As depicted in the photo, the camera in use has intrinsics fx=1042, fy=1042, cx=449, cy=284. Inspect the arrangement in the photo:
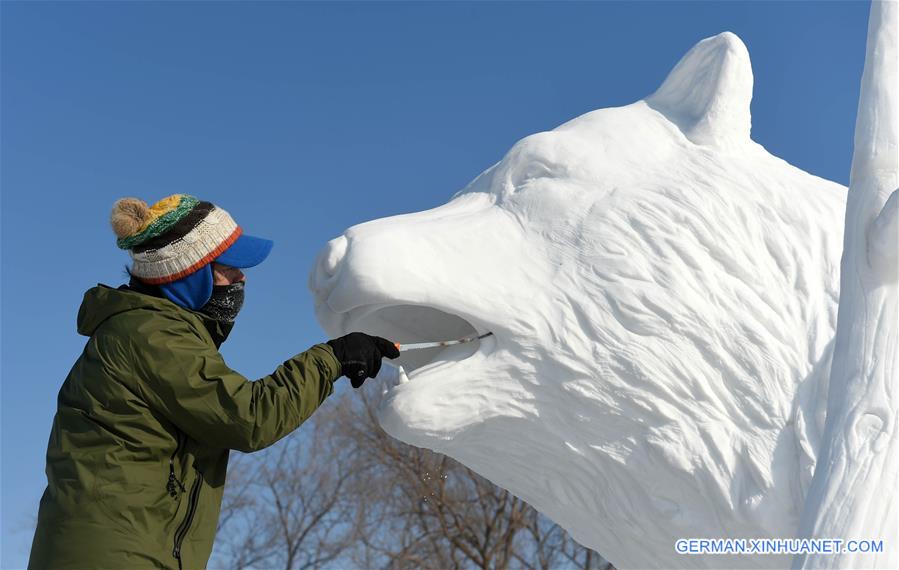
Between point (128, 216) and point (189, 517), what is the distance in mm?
756

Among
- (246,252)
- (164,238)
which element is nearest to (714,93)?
(246,252)

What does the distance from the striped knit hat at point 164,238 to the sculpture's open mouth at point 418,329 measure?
501 millimetres

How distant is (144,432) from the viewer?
2.43 meters

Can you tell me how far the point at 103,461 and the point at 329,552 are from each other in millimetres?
14109

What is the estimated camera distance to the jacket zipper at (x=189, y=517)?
2.45 metres

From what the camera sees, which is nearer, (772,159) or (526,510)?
(772,159)

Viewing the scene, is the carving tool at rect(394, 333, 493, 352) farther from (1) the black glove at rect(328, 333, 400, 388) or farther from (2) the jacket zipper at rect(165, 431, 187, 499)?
(2) the jacket zipper at rect(165, 431, 187, 499)

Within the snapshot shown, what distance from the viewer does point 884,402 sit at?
210cm

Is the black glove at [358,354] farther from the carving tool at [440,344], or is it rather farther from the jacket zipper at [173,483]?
the jacket zipper at [173,483]

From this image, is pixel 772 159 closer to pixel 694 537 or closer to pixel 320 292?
pixel 694 537

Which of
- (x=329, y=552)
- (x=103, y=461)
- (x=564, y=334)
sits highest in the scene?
(x=329, y=552)

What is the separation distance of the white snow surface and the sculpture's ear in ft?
0.40

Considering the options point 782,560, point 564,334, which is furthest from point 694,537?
point 564,334

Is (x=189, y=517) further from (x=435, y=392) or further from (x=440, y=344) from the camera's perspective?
(x=440, y=344)
